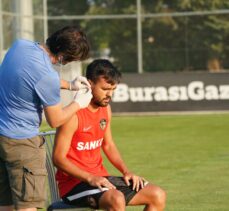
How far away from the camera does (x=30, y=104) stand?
596 cm

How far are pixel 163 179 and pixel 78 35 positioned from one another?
5.05 m

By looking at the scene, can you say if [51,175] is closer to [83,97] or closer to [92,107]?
[92,107]

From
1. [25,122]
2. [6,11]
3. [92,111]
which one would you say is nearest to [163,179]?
[92,111]

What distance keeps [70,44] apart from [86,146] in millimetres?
1038

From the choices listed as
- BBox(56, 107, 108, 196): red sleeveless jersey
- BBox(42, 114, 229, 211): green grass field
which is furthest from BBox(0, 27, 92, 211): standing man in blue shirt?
BBox(42, 114, 229, 211): green grass field

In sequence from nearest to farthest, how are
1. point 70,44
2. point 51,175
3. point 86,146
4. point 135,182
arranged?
point 70,44
point 135,182
point 86,146
point 51,175

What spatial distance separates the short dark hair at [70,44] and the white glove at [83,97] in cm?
31

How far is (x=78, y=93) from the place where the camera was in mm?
6168

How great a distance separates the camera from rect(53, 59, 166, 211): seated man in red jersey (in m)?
6.33

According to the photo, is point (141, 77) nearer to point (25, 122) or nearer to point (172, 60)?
point (172, 60)

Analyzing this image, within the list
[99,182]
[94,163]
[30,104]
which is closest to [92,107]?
[94,163]

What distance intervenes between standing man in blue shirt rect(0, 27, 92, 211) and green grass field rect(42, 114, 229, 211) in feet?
7.67

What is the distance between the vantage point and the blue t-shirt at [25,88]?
19.1 ft

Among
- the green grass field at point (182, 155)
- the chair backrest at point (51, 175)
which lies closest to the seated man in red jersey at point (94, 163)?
the chair backrest at point (51, 175)
